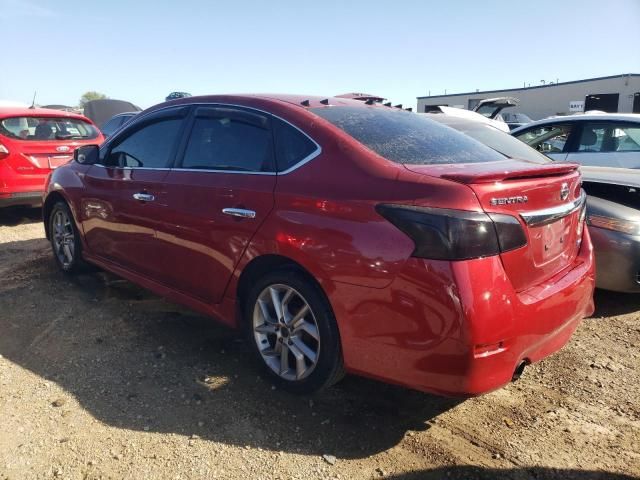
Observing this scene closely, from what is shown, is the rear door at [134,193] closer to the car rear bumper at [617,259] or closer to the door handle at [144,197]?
the door handle at [144,197]

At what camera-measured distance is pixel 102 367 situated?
132 inches

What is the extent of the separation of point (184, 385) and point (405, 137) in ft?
6.29

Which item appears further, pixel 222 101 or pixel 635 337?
pixel 635 337

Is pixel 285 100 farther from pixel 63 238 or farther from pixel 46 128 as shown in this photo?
pixel 46 128

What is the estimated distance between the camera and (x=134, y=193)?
12.8ft

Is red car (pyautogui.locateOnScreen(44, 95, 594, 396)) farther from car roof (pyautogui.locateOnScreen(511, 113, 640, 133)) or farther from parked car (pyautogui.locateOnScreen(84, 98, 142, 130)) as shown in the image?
parked car (pyautogui.locateOnScreen(84, 98, 142, 130))

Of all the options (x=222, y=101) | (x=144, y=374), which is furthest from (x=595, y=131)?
(x=144, y=374)

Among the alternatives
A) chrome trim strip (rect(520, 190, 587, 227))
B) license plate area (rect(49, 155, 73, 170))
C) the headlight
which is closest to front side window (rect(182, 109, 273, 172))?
chrome trim strip (rect(520, 190, 587, 227))

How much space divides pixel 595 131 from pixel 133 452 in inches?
Result: 256

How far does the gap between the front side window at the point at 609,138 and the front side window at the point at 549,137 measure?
0.25m

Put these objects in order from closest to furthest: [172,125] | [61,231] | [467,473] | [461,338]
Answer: [461,338], [467,473], [172,125], [61,231]

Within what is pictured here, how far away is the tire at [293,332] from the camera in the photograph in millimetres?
2768

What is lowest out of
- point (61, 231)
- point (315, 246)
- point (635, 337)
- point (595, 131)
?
point (635, 337)

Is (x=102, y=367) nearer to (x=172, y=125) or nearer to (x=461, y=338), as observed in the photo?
(x=172, y=125)
